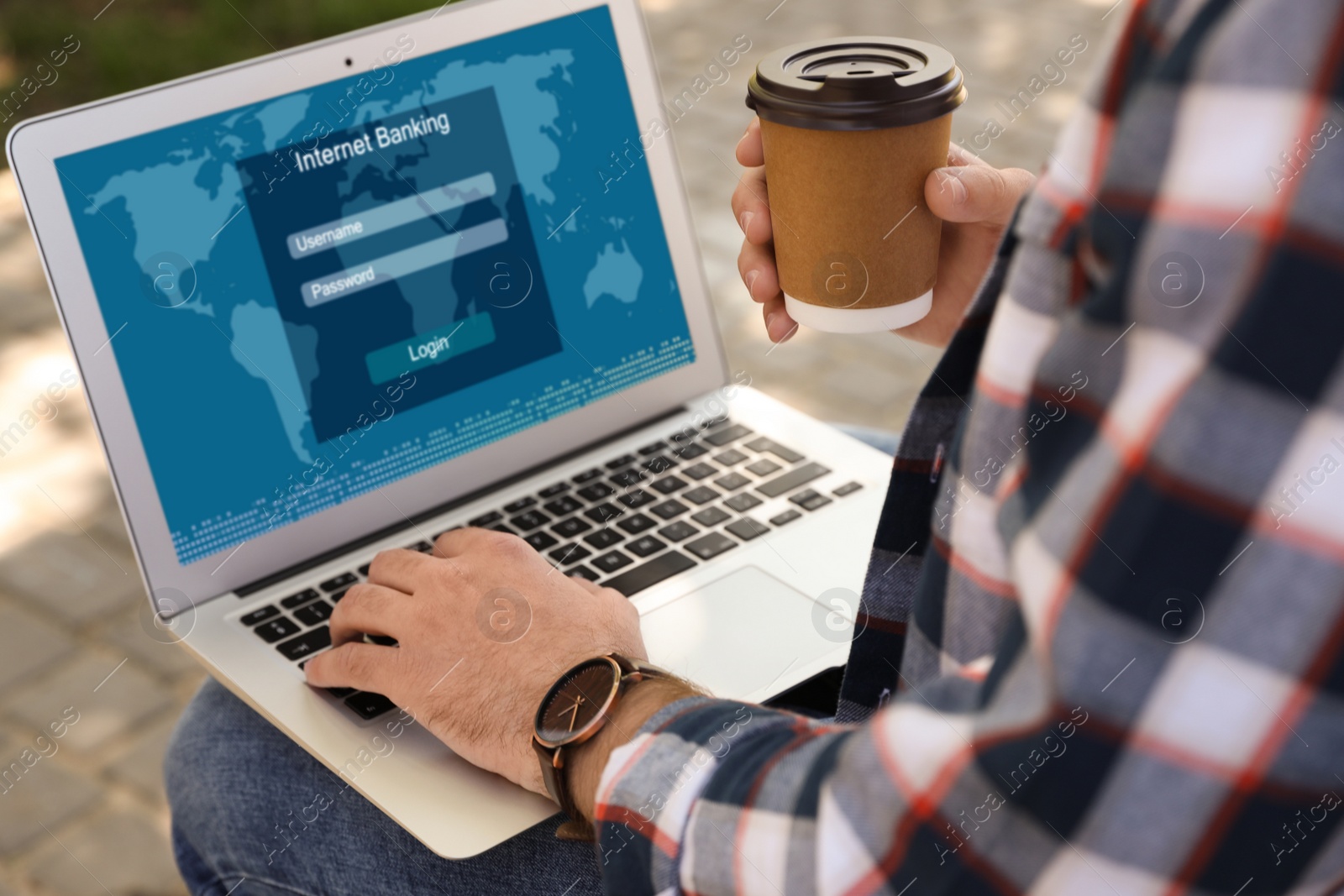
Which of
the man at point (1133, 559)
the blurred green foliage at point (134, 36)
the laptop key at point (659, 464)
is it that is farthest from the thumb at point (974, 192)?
the blurred green foliage at point (134, 36)

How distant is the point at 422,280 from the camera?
1341 mm

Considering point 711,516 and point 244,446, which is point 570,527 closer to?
point 711,516

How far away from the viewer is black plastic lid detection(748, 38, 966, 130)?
1043mm

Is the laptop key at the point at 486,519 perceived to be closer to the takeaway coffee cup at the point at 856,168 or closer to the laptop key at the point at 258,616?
the laptop key at the point at 258,616

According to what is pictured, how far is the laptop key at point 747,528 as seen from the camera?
4.36ft

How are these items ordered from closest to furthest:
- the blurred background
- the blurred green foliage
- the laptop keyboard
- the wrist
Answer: the wrist < the laptop keyboard < the blurred background < the blurred green foliage

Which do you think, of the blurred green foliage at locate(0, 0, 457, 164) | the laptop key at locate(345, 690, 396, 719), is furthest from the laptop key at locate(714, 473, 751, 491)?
the blurred green foliage at locate(0, 0, 457, 164)

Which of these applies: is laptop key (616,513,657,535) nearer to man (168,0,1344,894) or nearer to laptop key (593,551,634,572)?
laptop key (593,551,634,572)

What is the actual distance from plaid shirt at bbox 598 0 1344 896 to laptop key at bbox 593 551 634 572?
58cm

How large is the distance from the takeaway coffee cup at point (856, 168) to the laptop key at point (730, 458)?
0.24 metres

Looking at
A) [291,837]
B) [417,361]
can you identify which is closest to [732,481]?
[417,361]

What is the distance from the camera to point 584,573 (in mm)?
1286

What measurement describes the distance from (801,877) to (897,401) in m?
2.30

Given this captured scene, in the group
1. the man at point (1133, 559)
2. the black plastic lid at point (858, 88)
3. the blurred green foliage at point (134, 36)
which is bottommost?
the man at point (1133, 559)
